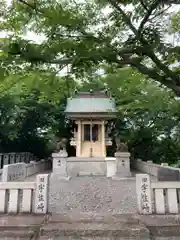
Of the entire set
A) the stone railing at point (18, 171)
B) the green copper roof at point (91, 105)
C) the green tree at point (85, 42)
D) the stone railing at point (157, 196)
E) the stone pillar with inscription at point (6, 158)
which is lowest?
the stone railing at point (157, 196)

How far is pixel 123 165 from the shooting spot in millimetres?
13312

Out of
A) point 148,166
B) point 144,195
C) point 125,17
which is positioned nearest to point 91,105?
point 148,166

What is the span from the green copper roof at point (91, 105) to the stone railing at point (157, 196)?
12.3 metres

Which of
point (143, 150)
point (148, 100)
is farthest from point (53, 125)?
point (148, 100)

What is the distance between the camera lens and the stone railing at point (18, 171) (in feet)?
31.0

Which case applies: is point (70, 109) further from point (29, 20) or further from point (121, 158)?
point (29, 20)

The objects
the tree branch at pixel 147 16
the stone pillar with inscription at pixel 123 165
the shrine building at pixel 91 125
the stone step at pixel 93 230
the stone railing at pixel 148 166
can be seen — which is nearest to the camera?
the stone step at pixel 93 230

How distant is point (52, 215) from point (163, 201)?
1.82m

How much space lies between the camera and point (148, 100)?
26.8 feet

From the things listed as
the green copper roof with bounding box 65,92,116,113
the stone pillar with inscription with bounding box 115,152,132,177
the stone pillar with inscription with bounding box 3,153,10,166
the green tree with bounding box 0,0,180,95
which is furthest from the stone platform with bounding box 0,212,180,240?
the green copper roof with bounding box 65,92,116,113

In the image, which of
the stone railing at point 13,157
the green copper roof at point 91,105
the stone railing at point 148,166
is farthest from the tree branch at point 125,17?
the green copper roof at point 91,105

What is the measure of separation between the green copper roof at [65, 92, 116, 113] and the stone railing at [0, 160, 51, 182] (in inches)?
173

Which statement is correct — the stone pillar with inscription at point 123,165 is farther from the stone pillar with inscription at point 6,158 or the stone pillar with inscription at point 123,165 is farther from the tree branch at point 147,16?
the tree branch at point 147,16

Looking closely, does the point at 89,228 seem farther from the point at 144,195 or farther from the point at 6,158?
the point at 6,158
